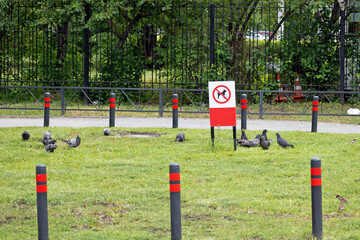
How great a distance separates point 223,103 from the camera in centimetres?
1210

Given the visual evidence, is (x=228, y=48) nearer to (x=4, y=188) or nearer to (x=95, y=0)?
(x=95, y=0)

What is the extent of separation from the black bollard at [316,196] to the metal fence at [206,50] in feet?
48.2

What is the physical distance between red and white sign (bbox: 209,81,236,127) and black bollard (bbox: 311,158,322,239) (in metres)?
5.42

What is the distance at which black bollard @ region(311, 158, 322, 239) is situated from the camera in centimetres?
657

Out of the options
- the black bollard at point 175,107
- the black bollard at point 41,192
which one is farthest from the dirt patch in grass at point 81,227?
the black bollard at point 175,107

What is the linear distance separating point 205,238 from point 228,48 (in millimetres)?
15465

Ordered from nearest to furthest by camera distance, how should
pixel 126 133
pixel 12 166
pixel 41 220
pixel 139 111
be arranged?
1. pixel 41 220
2. pixel 12 166
3. pixel 126 133
4. pixel 139 111

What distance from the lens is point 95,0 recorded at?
22109 millimetres

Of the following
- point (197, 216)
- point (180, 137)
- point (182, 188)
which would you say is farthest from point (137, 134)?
point (197, 216)

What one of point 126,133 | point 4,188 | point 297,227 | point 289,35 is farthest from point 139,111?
point 297,227

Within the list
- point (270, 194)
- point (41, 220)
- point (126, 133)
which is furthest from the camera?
point (126, 133)

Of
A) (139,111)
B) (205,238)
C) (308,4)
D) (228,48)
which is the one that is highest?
(308,4)

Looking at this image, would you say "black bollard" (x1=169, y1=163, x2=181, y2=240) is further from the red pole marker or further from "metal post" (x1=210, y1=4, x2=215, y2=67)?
"metal post" (x1=210, y1=4, x2=215, y2=67)

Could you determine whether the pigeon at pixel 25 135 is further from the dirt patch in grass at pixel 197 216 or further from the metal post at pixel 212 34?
the metal post at pixel 212 34
